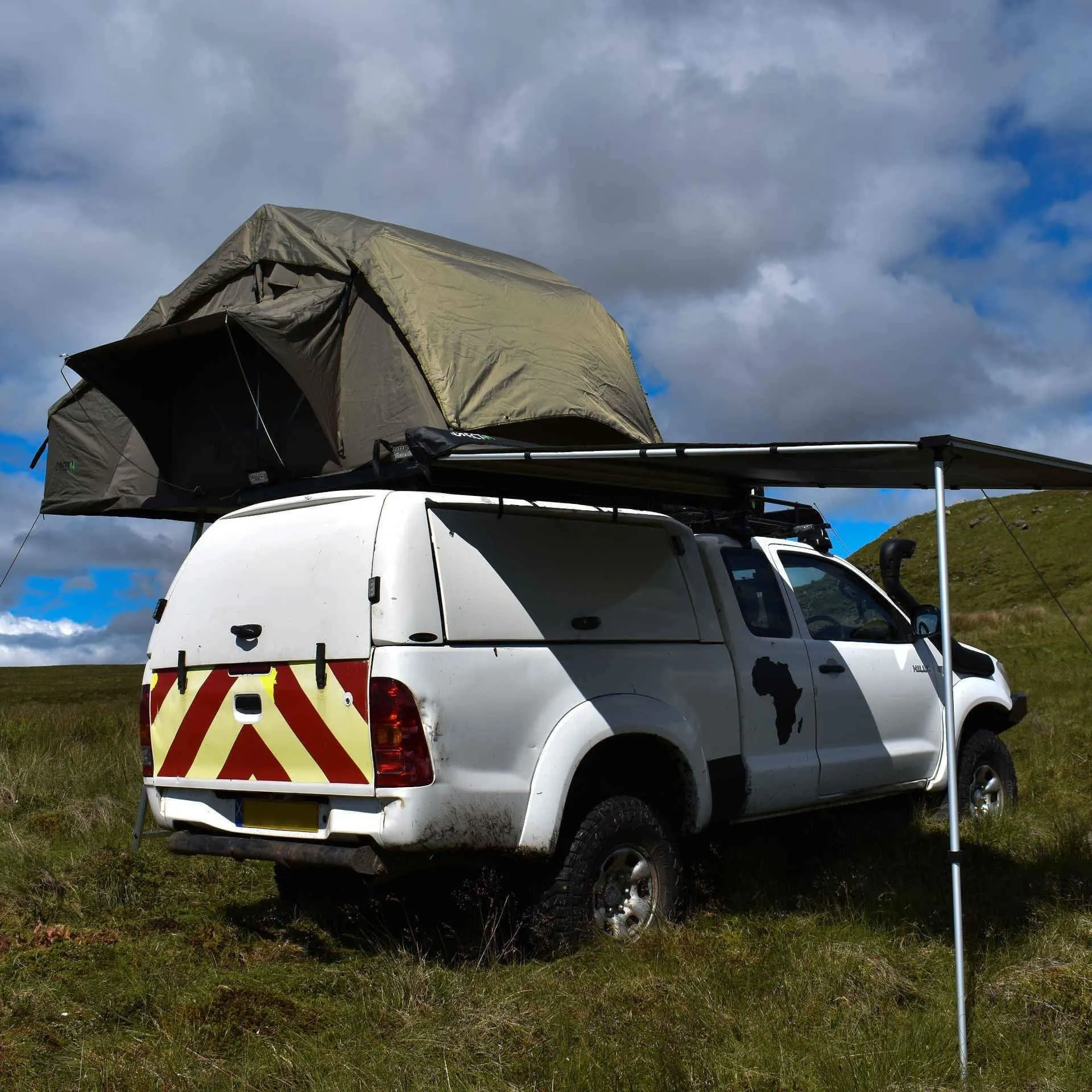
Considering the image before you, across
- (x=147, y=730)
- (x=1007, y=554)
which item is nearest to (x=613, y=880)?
(x=147, y=730)

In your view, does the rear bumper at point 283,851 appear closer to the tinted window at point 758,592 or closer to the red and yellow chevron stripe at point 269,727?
the red and yellow chevron stripe at point 269,727

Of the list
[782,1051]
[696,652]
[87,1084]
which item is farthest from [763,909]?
[87,1084]

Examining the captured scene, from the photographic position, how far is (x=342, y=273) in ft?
23.2

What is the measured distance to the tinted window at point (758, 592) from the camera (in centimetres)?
595

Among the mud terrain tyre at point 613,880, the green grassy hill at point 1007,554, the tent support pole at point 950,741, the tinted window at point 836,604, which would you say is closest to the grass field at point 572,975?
the mud terrain tyre at point 613,880

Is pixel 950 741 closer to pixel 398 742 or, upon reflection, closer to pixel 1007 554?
pixel 398 742

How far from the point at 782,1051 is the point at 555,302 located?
216 inches

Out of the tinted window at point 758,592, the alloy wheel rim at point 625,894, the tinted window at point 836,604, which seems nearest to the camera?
the alloy wheel rim at point 625,894

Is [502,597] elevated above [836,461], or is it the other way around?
[836,461]

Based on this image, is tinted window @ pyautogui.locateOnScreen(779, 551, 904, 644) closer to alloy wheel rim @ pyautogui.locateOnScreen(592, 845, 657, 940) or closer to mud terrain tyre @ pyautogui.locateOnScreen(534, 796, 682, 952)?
mud terrain tyre @ pyautogui.locateOnScreen(534, 796, 682, 952)

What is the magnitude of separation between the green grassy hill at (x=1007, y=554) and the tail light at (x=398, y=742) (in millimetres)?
32627

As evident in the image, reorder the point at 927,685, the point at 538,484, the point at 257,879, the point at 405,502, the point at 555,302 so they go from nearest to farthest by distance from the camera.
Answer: the point at 405,502 → the point at 538,484 → the point at 257,879 → the point at 927,685 → the point at 555,302

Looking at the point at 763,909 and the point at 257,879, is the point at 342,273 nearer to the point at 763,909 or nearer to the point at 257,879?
the point at 257,879

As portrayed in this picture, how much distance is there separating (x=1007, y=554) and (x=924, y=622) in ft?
149
